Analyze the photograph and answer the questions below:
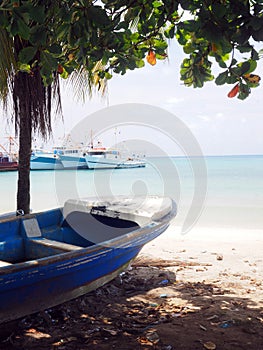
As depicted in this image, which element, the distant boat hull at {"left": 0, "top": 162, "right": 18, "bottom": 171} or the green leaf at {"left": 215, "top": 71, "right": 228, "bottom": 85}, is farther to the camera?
the distant boat hull at {"left": 0, "top": 162, "right": 18, "bottom": 171}

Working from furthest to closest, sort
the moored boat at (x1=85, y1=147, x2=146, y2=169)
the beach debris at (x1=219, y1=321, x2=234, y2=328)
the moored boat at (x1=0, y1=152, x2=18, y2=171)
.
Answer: the moored boat at (x1=85, y1=147, x2=146, y2=169) → the moored boat at (x1=0, y1=152, x2=18, y2=171) → the beach debris at (x1=219, y1=321, x2=234, y2=328)

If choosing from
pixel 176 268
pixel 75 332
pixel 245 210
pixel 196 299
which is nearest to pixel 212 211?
pixel 245 210

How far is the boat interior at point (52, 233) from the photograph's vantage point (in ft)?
14.7

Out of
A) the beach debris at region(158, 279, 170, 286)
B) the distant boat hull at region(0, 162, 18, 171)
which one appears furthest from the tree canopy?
the distant boat hull at region(0, 162, 18, 171)

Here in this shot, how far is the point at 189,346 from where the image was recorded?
3.13 meters

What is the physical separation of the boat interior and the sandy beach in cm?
69

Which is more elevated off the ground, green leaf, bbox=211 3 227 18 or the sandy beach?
green leaf, bbox=211 3 227 18

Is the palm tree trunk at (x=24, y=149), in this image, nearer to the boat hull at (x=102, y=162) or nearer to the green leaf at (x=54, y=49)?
the green leaf at (x=54, y=49)

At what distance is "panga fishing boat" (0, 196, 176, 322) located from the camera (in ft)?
10.4

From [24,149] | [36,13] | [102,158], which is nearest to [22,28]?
[36,13]

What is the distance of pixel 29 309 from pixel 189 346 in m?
1.53

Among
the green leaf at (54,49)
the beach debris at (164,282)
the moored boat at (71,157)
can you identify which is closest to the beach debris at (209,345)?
the beach debris at (164,282)

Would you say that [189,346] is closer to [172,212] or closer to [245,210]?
[172,212]

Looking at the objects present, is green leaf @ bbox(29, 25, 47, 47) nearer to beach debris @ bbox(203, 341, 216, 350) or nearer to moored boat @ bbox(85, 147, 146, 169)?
beach debris @ bbox(203, 341, 216, 350)
